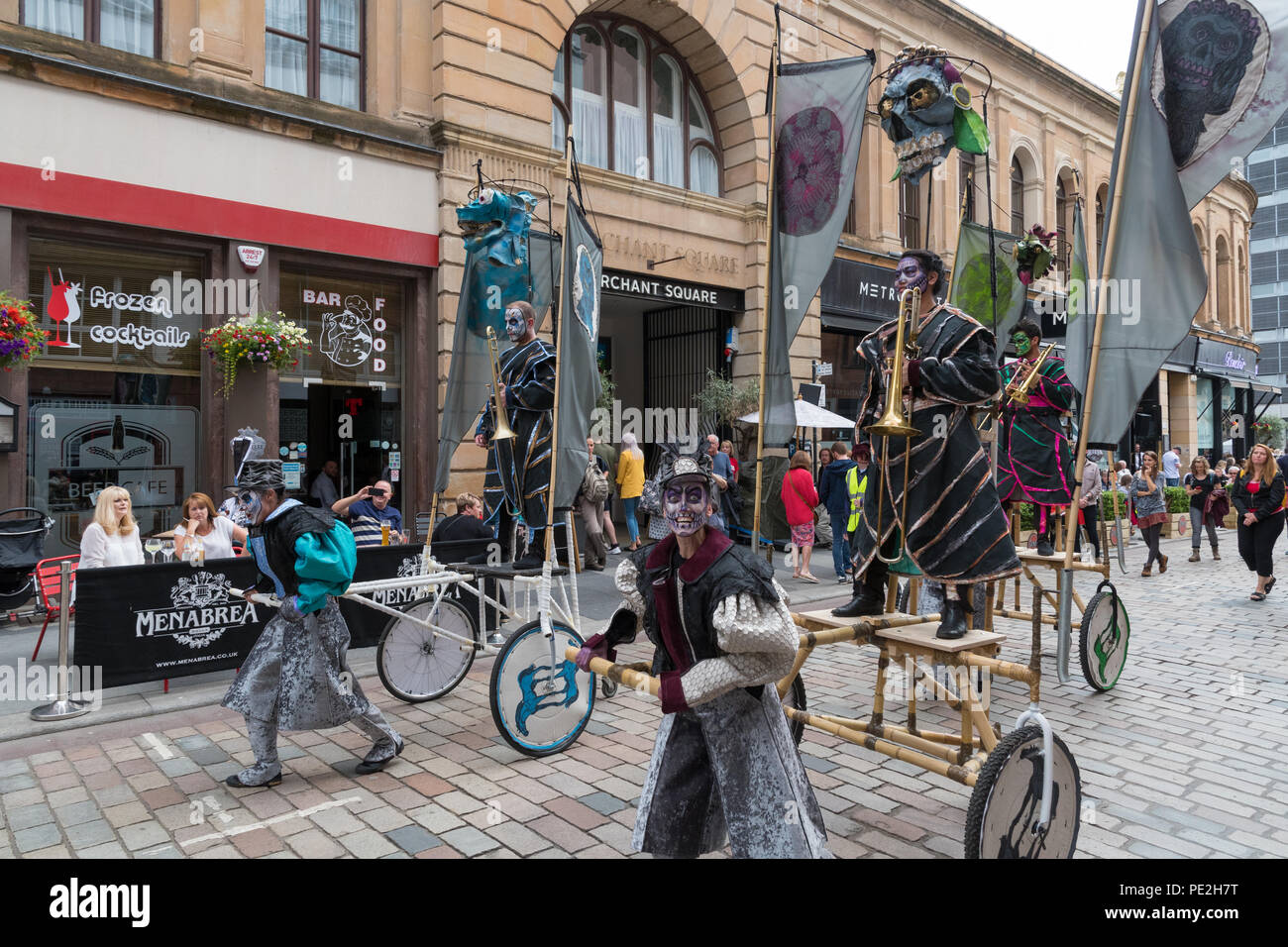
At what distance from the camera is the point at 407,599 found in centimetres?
755

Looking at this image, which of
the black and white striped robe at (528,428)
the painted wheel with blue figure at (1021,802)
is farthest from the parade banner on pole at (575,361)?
the painted wheel with blue figure at (1021,802)

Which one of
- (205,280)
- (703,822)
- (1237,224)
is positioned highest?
(1237,224)

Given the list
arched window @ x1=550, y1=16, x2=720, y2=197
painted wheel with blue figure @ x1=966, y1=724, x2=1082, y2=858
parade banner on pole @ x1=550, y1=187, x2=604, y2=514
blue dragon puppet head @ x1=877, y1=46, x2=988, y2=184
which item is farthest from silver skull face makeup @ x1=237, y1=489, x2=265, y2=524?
arched window @ x1=550, y1=16, x2=720, y2=197

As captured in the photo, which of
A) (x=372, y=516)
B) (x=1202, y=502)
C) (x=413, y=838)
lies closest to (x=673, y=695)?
(x=413, y=838)

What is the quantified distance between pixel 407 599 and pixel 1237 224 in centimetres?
3952

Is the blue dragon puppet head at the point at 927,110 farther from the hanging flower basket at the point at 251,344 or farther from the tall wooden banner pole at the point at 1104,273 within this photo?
the hanging flower basket at the point at 251,344

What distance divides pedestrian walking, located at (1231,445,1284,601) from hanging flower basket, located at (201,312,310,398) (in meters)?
11.9

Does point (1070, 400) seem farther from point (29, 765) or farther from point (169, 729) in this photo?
point (29, 765)

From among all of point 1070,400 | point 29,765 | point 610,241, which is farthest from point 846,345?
point 29,765

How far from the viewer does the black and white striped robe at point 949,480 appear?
14.0ft

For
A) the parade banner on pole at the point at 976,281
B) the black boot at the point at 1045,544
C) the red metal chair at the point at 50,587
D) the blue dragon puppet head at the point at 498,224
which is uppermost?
the blue dragon puppet head at the point at 498,224

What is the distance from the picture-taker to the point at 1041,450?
760 centimetres

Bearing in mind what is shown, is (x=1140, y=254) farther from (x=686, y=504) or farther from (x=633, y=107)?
(x=633, y=107)

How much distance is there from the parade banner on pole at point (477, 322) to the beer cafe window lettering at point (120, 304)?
5456mm
